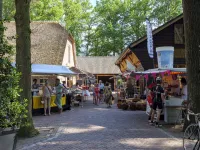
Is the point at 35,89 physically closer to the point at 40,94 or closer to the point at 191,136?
the point at 40,94

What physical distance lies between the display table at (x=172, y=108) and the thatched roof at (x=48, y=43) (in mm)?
15162

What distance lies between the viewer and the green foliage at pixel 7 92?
494 centimetres

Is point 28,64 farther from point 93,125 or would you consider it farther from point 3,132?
point 3,132

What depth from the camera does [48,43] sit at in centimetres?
2747

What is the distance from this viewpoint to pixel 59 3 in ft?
136

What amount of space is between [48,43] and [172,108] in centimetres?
1803

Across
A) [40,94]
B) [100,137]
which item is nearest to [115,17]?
[40,94]

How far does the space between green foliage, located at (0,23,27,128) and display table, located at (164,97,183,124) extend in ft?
23.7

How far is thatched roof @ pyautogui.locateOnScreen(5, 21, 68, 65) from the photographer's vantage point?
2578 cm

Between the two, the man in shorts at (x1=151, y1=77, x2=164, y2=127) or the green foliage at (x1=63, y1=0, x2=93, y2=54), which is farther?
the green foliage at (x1=63, y1=0, x2=93, y2=54)

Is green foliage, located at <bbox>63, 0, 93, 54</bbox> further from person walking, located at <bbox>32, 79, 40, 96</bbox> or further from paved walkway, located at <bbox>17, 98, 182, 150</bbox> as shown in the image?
paved walkway, located at <bbox>17, 98, 182, 150</bbox>

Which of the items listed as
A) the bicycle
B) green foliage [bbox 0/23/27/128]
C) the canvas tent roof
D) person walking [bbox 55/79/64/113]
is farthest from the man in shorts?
the canvas tent roof

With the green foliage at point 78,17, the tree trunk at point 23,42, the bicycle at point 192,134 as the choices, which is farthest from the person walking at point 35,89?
the green foliage at point 78,17

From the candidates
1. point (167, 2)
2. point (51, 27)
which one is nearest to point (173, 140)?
point (51, 27)
